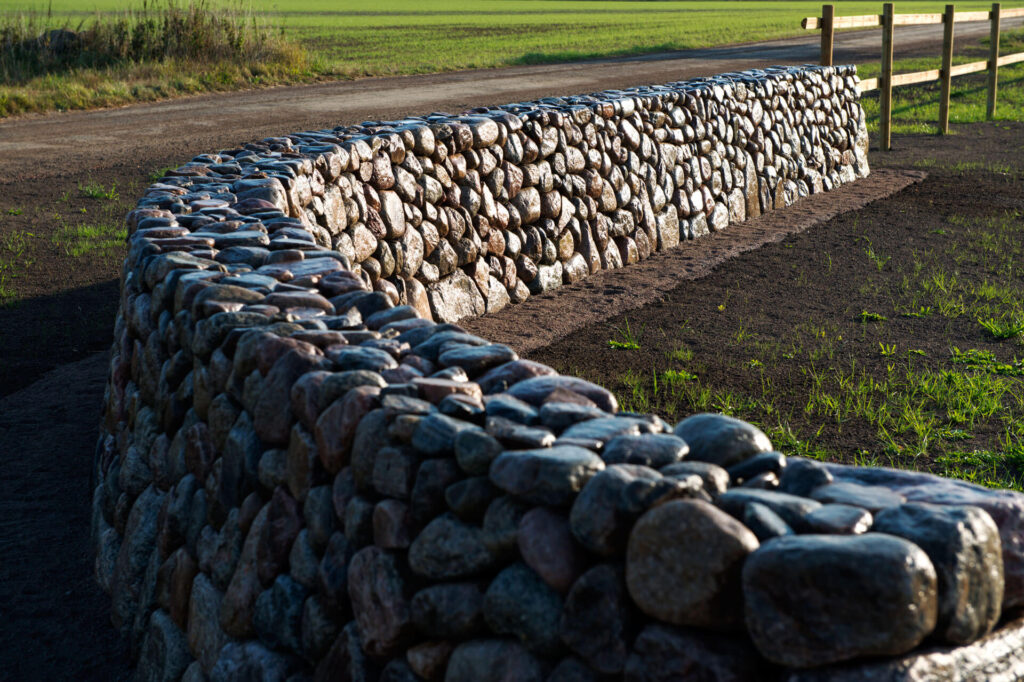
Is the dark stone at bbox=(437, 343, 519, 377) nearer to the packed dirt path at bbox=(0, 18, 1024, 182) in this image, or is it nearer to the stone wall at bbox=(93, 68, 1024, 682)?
the stone wall at bbox=(93, 68, 1024, 682)

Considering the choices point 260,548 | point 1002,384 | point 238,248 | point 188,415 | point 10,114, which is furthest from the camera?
point 10,114

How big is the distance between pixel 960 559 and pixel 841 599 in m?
0.26

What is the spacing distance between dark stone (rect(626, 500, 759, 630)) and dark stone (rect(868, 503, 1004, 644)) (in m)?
0.30

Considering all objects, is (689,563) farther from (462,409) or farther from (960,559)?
(462,409)

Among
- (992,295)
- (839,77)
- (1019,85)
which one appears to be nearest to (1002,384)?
(992,295)

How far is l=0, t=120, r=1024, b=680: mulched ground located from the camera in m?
3.61

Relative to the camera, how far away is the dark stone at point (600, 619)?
76.7 inches

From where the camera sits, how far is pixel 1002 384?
5559mm

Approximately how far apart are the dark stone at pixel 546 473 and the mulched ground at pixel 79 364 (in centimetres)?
196

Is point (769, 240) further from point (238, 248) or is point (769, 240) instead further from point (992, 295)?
point (238, 248)

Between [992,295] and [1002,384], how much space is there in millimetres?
1997

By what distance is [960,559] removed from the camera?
1830 millimetres

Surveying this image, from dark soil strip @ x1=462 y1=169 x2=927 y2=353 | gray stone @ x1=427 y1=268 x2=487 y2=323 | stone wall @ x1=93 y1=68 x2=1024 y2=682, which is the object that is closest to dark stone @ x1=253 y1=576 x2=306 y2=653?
stone wall @ x1=93 y1=68 x2=1024 y2=682

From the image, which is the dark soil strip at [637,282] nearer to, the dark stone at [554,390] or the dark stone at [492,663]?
the dark stone at [554,390]
